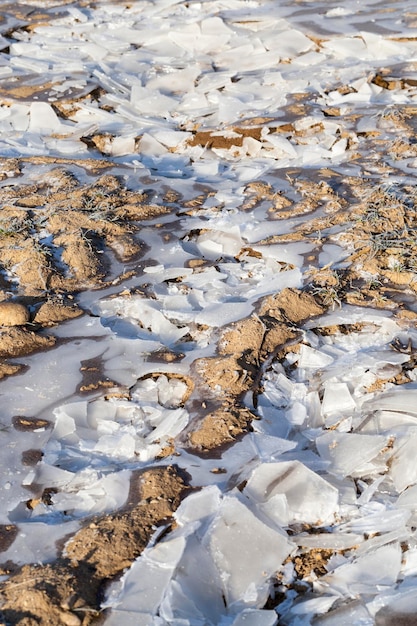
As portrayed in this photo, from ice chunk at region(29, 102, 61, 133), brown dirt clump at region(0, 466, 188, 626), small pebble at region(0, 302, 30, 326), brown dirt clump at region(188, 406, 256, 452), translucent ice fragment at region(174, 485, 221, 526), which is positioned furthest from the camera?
ice chunk at region(29, 102, 61, 133)

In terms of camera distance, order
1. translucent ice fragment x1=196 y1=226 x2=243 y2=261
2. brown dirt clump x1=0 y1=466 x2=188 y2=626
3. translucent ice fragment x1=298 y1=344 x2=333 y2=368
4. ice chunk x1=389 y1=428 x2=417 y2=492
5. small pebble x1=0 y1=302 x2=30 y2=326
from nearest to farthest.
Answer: brown dirt clump x1=0 y1=466 x2=188 y2=626 → ice chunk x1=389 y1=428 x2=417 y2=492 → translucent ice fragment x1=298 y1=344 x2=333 y2=368 → small pebble x1=0 y1=302 x2=30 y2=326 → translucent ice fragment x1=196 y1=226 x2=243 y2=261

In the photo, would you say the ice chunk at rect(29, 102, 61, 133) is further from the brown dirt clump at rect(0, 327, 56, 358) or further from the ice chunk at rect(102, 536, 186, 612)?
the ice chunk at rect(102, 536, 186, 612)

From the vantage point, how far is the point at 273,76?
6.24 metres

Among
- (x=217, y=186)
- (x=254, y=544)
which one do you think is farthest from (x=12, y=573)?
(x=217, y=186)

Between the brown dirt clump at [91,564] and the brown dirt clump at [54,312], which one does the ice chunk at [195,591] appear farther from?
the brown dirt clump at [54,312]

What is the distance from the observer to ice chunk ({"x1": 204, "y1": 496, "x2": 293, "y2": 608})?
6.95ft

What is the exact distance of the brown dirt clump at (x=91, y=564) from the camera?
79.0 inches

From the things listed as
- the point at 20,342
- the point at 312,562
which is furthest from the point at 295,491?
the point at 20,342

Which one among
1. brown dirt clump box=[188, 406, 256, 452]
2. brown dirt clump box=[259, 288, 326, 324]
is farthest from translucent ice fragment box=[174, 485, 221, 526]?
brown dirt clump box=[259, 288, 326, 324]

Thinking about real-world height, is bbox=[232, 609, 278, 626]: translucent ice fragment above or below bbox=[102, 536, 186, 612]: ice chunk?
below

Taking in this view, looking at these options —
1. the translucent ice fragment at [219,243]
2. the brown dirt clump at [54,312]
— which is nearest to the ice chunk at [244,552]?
the brown dirt clump at [54,312]

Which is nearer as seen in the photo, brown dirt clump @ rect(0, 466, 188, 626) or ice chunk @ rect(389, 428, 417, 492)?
brown dirt clump @ rect(0, 466, 188, 626)

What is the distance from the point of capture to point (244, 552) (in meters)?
2.19

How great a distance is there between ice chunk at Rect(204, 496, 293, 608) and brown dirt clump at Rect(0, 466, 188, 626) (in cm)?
19
